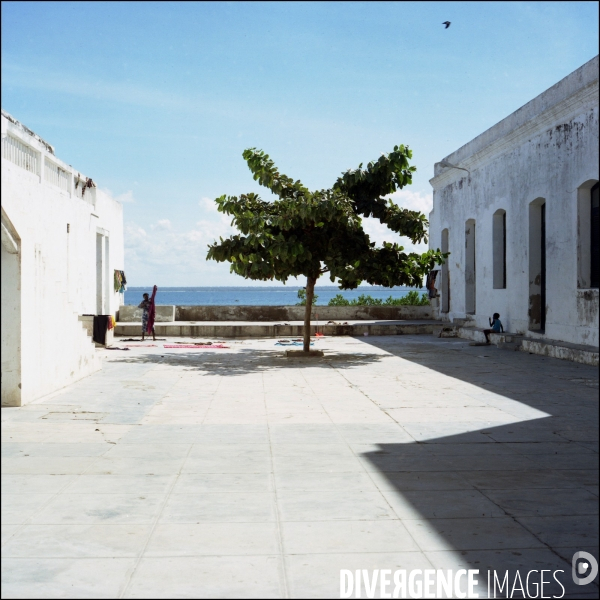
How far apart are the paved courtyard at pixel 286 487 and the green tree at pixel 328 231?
14.5 feet

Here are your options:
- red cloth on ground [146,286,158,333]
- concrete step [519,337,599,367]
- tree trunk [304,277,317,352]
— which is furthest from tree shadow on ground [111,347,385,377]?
red cloth on ground [146,286,158,333]

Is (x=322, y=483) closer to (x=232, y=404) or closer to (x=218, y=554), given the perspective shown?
(x=218, y=554)

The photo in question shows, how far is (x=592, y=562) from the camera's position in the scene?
3885 millimetres

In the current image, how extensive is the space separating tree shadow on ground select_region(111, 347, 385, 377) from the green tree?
117cm

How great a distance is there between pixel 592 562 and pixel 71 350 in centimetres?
942

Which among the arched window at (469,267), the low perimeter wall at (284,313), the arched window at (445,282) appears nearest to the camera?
the arched window at (469,267)

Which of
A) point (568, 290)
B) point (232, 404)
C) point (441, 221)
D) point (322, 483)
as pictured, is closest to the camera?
point (322, 483)

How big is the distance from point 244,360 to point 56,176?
534 cm

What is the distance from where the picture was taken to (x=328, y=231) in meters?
15.9

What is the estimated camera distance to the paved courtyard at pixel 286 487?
390cm

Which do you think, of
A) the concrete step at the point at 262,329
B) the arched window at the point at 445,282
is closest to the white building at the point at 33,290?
the concrete step at the point at 262,329

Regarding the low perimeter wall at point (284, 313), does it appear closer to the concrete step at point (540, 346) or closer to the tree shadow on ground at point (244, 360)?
the concrete step at point (540, 346)

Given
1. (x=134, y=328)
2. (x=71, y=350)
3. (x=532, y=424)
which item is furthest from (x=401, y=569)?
(x=134, y=328)

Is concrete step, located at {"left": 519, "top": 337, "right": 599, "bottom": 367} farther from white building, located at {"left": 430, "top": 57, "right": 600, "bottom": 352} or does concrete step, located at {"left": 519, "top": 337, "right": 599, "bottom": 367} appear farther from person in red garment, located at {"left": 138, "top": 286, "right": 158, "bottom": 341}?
person in red garment, located at {"left": 138, "top": 286, "right": 158, "bottom": 341}
